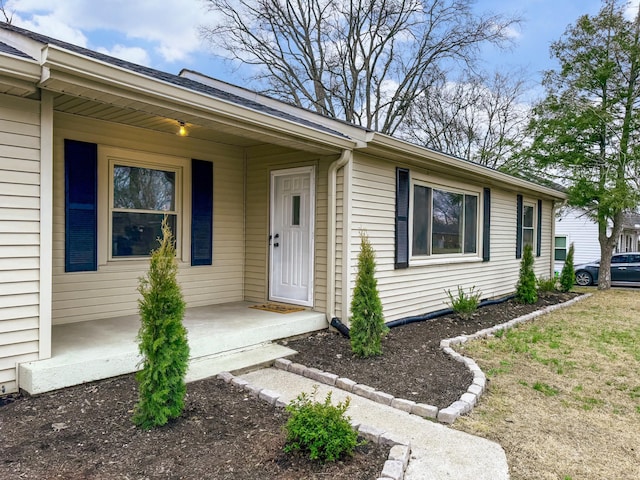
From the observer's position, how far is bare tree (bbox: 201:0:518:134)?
16344mm

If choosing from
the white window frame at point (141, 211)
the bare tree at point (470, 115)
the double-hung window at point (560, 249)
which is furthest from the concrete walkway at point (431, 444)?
the double-hung window at point (560, 249)

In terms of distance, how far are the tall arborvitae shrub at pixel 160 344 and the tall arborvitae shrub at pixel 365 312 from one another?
200 centimetres

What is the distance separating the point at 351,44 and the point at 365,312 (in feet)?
50.0

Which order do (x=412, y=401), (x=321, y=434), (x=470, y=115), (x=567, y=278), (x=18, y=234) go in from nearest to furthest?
1. (x=321, y=434)
2. (x=18, y=234)
3. (x=412, y=401)
4. (x=567, y=278)
5. (x=470, y=115)

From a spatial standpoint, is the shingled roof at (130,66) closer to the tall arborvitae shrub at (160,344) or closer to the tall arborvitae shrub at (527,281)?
the tall arborvitae shrub at (160,344)

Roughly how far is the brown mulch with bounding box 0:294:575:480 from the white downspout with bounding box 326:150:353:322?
4.17ft

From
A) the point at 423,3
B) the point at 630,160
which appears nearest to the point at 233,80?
the point at 423,3

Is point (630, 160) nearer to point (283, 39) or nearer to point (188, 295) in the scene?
point (188, 295)

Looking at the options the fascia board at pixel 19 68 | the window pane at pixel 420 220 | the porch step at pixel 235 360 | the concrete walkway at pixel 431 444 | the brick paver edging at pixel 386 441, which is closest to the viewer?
the brick paver edging at pixel 386 441

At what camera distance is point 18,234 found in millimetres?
3084

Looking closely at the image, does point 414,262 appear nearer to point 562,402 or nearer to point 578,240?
point 562,402

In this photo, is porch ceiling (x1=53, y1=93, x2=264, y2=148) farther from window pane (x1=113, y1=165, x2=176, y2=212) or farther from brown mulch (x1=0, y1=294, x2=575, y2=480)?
brown mulch (x1=0, y1=294, x2=575, y2=480)

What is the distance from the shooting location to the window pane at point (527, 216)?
9904 millimetres

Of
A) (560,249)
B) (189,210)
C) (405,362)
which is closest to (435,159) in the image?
(405,362)
